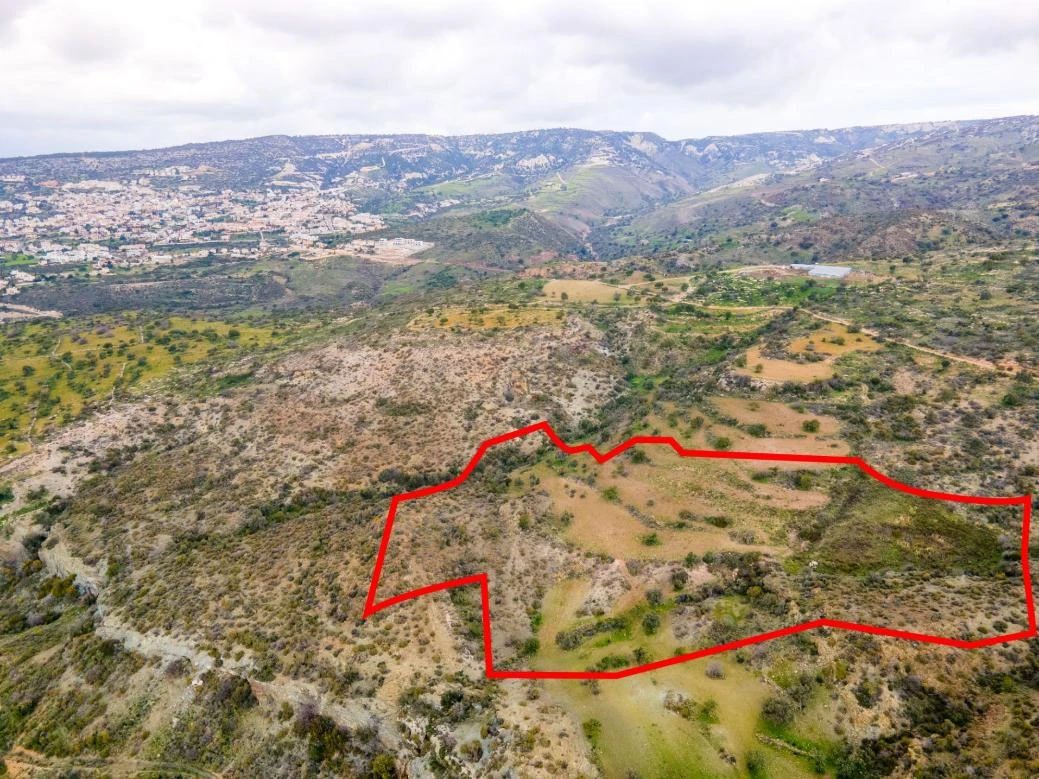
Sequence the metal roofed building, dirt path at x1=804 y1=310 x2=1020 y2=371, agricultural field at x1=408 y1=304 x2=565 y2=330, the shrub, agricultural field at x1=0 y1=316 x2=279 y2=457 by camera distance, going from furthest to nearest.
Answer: the metal roofed building, agricultural field at x1=408 y1=304 x2=565 y2=330, agricultural field at x1=0 y1=316 x2=279 y2=457, dirt path at x1=804 y1=310 x2=1020 y2=371, the shrub


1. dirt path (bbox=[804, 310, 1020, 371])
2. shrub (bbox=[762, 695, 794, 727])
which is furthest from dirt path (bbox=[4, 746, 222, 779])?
dirt path (bbox=[804, 310, 1020, 371])

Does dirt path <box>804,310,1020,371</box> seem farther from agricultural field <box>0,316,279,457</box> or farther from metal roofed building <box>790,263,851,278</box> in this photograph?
agricultural field <box>0,316,279,457</box>

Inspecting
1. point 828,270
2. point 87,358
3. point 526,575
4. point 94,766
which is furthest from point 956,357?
point 87,358

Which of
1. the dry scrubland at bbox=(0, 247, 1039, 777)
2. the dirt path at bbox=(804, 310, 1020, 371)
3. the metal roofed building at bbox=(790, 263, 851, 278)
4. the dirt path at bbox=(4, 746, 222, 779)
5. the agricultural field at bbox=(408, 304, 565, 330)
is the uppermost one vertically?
the dirt path at bbox=(804, 310, 1020, 371)

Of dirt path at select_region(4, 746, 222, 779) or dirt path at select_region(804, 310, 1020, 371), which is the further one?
dirt path at select_region(804, 310, 1020, 371)

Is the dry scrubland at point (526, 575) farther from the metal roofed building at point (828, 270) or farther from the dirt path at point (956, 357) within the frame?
the metal roofed building at point (828, 270)

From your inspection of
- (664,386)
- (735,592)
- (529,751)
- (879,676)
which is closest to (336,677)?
(529,751)
